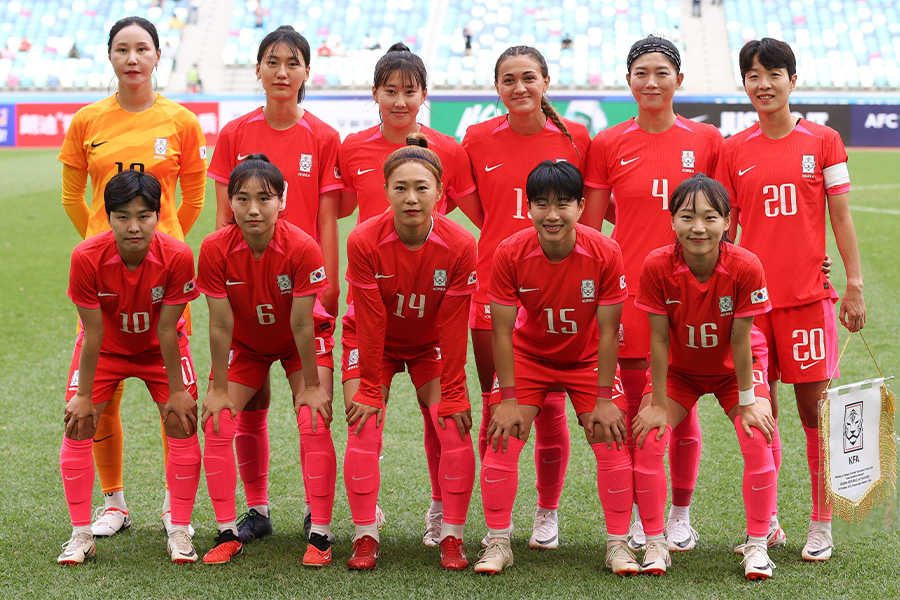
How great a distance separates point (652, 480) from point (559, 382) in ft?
1.66

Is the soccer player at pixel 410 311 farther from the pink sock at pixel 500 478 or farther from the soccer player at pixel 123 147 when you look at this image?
the soccer player at pixel 123 147

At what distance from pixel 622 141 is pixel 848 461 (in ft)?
5.06

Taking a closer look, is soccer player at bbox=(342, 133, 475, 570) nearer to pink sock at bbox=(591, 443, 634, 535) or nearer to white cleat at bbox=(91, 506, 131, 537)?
pink sock at bbox=(591, 443, 634, 535)

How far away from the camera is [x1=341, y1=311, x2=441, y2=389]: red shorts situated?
145 inches

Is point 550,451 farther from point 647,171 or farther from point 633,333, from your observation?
point 647,171

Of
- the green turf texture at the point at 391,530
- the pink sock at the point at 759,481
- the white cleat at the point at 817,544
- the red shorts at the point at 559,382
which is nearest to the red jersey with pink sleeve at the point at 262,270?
the red shorts at the point at 559,382

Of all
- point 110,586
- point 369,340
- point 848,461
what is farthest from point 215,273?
point 848,461

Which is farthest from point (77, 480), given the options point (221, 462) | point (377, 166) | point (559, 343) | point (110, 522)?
point (559, 343)

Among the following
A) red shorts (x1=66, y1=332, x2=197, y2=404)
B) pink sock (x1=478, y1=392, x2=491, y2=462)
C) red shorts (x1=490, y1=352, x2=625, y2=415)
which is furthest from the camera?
pink sock (x1=478, y1=392, x2=491, y2=462)

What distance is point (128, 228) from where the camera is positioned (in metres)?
3.44

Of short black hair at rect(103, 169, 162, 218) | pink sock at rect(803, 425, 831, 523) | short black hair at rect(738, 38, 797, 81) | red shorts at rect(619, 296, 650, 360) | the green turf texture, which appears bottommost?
the green turf texture

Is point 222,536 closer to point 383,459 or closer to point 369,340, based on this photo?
point 369,340

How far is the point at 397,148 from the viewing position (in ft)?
12.7

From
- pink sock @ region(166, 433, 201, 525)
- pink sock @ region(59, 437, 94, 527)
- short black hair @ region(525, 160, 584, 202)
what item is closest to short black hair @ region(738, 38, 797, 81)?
short black hair @ region(525, 160, 584, 202)
